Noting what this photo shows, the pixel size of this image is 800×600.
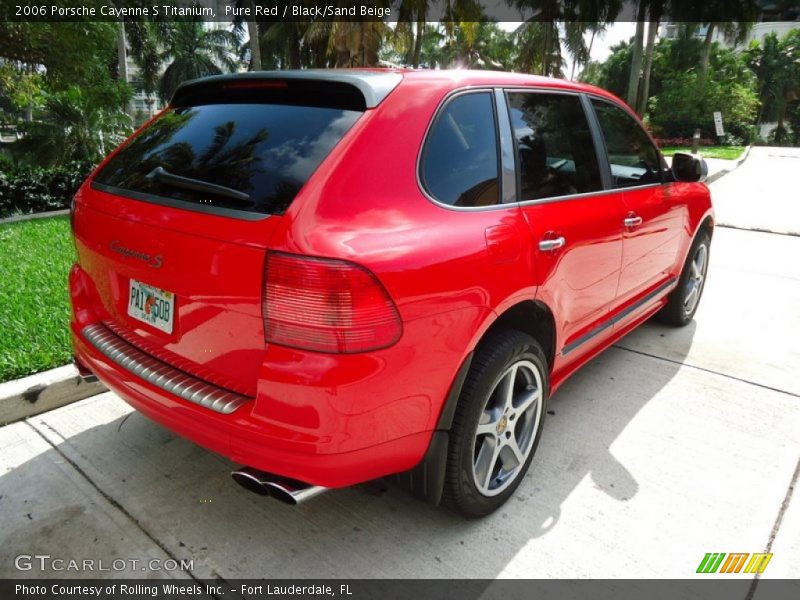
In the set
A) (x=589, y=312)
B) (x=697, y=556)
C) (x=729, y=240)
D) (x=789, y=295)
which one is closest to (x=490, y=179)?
(x=589, y=312)

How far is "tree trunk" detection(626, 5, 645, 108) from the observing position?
23422mm

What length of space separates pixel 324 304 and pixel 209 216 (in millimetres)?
537

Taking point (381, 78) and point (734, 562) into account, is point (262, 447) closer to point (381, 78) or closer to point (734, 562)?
point (381, 78)

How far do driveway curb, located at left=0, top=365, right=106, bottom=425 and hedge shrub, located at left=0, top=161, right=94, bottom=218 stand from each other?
249 inches

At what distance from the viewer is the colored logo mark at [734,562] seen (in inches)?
87.6

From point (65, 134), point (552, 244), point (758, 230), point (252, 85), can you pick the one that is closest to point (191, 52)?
point (65, 134)

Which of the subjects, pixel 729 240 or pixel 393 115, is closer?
pixel 393 115

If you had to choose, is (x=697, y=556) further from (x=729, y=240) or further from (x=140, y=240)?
(x=729, y=240)

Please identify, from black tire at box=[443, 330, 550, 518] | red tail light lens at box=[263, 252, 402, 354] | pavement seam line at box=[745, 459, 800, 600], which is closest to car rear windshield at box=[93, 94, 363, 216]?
red tail light lens at box=[263, 252, 402, 354]

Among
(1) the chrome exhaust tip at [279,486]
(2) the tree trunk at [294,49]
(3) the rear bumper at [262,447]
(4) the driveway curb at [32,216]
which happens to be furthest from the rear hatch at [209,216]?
(2) the tree trunk at [294,49]

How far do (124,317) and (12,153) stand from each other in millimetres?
12346

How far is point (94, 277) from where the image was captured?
2389mm

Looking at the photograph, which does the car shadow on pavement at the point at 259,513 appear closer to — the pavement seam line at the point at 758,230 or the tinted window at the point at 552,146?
the tinted window at the point at 552,146

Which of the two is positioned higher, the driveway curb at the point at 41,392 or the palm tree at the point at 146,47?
the palm tree at the point at 146,47
